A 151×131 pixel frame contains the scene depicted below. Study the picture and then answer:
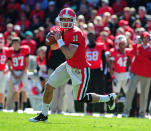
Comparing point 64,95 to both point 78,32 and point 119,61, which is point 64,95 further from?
point 78,32

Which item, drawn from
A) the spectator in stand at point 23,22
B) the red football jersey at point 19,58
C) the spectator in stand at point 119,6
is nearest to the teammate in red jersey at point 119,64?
the red football jersey at point 19,58

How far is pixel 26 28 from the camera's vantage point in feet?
64.3

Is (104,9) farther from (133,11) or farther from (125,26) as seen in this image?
(125,26)

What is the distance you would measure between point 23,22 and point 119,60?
6691mm

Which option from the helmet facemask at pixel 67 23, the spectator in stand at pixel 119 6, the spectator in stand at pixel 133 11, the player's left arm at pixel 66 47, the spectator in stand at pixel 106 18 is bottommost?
the player's left arm at pixel 66 47

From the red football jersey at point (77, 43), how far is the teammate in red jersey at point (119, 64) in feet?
15.3

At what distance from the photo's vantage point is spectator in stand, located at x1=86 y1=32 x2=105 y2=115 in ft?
44.7

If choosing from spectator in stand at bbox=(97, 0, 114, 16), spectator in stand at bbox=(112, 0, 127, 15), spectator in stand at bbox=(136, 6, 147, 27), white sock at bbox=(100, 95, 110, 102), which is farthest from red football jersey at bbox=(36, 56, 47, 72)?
white sock at bbox=(100, 95, 110, 102)

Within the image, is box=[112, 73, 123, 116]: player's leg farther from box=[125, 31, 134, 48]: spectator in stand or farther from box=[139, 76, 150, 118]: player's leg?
box=[139, 76, 150, 118]: player's leg

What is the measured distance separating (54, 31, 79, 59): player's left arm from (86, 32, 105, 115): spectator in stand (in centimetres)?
427

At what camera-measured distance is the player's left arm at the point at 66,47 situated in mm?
9188

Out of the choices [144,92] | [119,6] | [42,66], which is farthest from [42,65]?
[119,6]

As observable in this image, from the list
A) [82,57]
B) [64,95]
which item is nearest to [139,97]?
[64,95]

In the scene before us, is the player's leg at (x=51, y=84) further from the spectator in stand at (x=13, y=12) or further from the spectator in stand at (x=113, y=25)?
the spectator in stand at (x=13, y=12)
